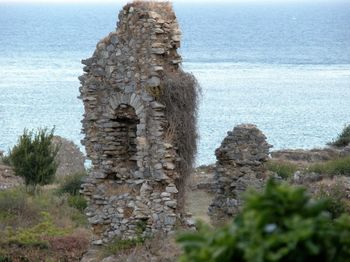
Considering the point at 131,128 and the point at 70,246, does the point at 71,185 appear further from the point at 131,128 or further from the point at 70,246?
the point at 131,128

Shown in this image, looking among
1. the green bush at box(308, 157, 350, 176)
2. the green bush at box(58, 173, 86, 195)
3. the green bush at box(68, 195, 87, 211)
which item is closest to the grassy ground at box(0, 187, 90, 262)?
the green bush at box(68, 195, 87, 211)

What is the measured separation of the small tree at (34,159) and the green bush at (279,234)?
28.6m

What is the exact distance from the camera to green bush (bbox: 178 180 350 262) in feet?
19.5

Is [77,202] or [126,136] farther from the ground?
[126,136]

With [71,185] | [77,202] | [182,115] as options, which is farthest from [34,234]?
[71,185]

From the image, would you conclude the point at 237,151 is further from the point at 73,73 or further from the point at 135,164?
the point at 73,73

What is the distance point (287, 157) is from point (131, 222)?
2342cm

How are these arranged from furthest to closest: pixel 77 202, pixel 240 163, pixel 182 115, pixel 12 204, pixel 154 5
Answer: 1. pixel 77 202
2. pixel 12 204
3. pixel 240 163
4. pixel 154 5
5. pixel 182 115

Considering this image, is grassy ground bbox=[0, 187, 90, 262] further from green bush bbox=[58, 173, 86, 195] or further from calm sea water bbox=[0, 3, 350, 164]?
calm sea water bbox=[0, 3, 350, 164]

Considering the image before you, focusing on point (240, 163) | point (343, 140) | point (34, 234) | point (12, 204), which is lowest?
point (343, 140)

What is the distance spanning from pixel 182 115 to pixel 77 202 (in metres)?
13.1

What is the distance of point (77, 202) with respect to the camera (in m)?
30.8

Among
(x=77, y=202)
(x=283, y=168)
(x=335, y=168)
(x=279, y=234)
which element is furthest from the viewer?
(x=283, y=168)

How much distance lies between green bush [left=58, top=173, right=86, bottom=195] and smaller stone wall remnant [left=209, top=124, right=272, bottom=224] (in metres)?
9.65
